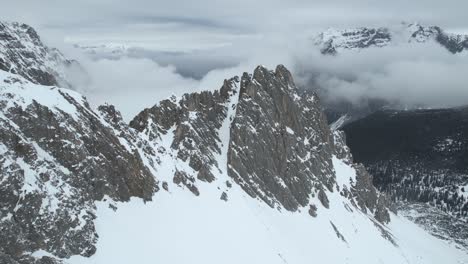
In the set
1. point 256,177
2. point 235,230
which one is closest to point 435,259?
point 256,177

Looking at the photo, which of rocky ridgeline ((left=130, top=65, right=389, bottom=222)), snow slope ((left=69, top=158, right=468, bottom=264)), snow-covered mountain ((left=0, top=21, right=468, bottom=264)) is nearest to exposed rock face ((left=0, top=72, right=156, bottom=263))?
snow-covered mountain ((left=0, top=21, right=468, bottom=264))

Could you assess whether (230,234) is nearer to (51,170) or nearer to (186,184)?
(186,184)

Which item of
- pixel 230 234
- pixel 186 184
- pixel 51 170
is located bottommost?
pixel 230 234

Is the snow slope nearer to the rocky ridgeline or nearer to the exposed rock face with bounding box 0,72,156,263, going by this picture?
the exposed rock face with bounding box 0,72,156,263

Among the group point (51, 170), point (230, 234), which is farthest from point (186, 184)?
point (51, 170)

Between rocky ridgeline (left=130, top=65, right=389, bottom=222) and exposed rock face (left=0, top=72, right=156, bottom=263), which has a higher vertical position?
exposed rock face (left=0, top=72, right=156, bottom=263)

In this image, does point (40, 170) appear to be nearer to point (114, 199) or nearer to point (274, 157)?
point (114, 199)
